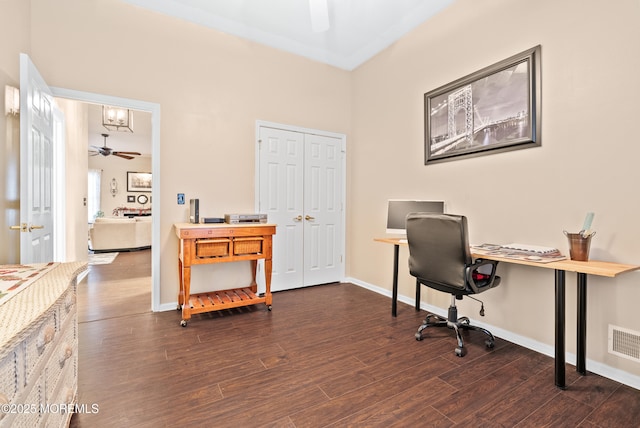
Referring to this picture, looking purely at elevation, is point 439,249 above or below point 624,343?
above

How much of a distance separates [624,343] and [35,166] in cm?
418

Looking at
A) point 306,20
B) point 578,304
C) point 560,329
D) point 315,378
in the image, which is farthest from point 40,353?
point 306,20

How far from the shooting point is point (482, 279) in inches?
95.8

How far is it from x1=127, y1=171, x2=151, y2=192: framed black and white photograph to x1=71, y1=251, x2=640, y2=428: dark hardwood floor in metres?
8.69

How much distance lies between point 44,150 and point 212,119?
1535mm

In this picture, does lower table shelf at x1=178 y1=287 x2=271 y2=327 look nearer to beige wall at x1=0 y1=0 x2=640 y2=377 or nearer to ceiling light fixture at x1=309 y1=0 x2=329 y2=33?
beige wall at x1=0 y1=0 x2=640 y2=377

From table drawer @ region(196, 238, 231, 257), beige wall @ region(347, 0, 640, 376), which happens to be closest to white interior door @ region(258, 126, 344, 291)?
table drawer @ region(196, 238, 231, 257)

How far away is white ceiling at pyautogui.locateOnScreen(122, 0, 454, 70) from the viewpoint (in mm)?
3162

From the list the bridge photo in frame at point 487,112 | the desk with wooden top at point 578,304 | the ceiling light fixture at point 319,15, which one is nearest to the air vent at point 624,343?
the desk with wooden top at point 578,304

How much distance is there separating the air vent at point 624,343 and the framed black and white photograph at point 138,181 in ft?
38.6

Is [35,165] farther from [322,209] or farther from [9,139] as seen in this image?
[322,209]

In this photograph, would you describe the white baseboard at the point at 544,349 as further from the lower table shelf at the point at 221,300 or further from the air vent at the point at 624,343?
the lower table shelf at the point at 221,300

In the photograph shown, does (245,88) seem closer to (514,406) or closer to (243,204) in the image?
(243,204)

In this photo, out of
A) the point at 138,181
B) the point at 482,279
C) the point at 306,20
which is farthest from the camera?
the point at 138,181
